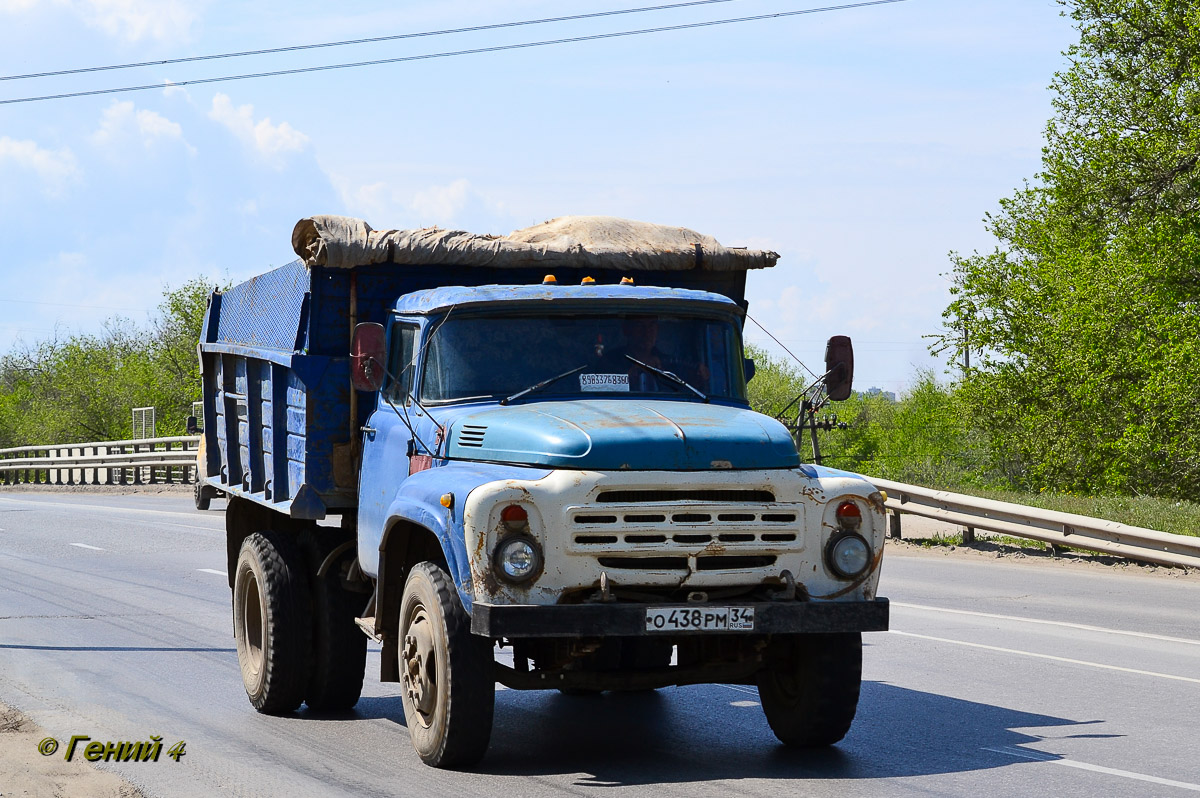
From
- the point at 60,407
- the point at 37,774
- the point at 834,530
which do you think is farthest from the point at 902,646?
the point at 60,407

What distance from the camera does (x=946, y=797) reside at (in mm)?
6203

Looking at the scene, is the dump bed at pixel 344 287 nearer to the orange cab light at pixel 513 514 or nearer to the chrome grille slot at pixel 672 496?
the orange cab light at pixel 513 514

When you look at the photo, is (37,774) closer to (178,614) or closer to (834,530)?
(834,530)

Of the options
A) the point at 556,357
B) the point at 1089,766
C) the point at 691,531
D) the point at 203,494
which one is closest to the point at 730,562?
the point at 691,531

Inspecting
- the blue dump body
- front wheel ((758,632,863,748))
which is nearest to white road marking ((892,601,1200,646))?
the blue dump body

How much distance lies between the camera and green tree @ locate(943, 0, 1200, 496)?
29.3 m

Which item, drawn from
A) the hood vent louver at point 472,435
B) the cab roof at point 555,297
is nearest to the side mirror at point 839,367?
the cab roof at point 555,297

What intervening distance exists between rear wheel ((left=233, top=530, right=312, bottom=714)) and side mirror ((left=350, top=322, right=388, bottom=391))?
1.96 m

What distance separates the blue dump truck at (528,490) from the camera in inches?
251

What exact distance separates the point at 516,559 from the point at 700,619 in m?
0.85

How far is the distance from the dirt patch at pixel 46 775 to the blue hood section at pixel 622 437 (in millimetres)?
2186

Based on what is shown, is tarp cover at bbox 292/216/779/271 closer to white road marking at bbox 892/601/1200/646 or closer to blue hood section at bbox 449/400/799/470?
blue hood section at bbox 449/400/799/470

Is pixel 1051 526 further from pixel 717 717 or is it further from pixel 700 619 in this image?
pixel 700 619

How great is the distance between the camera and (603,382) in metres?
7.52
